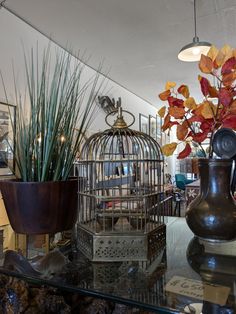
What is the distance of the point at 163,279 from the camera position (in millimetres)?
572

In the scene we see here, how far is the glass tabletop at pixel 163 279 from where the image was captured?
1.55 ft

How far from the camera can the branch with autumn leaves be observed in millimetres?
723

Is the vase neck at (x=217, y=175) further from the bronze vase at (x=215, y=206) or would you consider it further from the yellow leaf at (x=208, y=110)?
the yellow leaf at (x=208, y=110)

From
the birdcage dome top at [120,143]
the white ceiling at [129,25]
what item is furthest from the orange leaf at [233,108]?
the white ceiling at [129,25]

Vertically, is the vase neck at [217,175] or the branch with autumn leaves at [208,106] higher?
the branch with autumn leaves at [208,106]

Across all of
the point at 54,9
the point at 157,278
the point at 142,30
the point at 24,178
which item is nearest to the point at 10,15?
the point at 54,9

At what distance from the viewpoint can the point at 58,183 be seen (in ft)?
2.27

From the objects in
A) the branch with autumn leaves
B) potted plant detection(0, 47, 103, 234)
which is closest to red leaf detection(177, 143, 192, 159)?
the branch with autumn leaves

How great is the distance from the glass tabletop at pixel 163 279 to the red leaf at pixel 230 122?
1.14ft

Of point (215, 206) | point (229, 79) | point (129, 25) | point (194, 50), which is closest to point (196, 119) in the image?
point (229, 79)

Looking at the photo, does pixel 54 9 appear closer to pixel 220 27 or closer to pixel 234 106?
pixel 220 27

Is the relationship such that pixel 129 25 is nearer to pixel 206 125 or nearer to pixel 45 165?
pixel 206 125

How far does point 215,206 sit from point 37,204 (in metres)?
0.47

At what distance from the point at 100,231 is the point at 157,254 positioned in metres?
0.17
